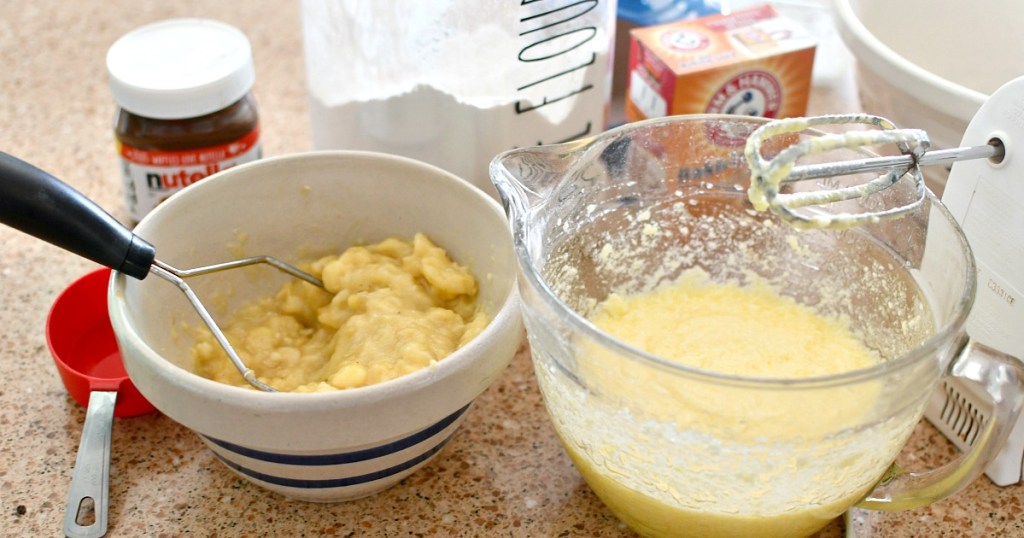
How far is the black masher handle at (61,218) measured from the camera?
0.60m

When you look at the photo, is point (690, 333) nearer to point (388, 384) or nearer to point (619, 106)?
point (388, 384)

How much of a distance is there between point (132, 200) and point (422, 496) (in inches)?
16.2

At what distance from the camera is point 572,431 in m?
0.60

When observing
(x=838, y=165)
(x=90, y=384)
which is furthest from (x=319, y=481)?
(x=838, y=165)

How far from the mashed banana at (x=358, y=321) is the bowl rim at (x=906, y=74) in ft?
1.18

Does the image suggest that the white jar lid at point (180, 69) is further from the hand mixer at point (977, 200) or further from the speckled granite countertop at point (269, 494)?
the hand mixer at point (977, 200)

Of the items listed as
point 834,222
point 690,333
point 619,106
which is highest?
point 834,222

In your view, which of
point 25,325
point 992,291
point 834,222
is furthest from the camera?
point 25,325

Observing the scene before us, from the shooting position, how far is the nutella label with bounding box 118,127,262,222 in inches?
33.8

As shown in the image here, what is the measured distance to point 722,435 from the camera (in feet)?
1.70

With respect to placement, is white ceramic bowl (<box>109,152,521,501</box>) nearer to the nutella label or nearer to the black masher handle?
the black masher handle

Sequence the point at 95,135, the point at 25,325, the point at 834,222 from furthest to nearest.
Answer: the point at 95,135, the point at 25,325, the point at 834,222

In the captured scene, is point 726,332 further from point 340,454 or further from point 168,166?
point 168,166

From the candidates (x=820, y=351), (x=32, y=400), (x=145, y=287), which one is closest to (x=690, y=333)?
(x=820, y=351)
